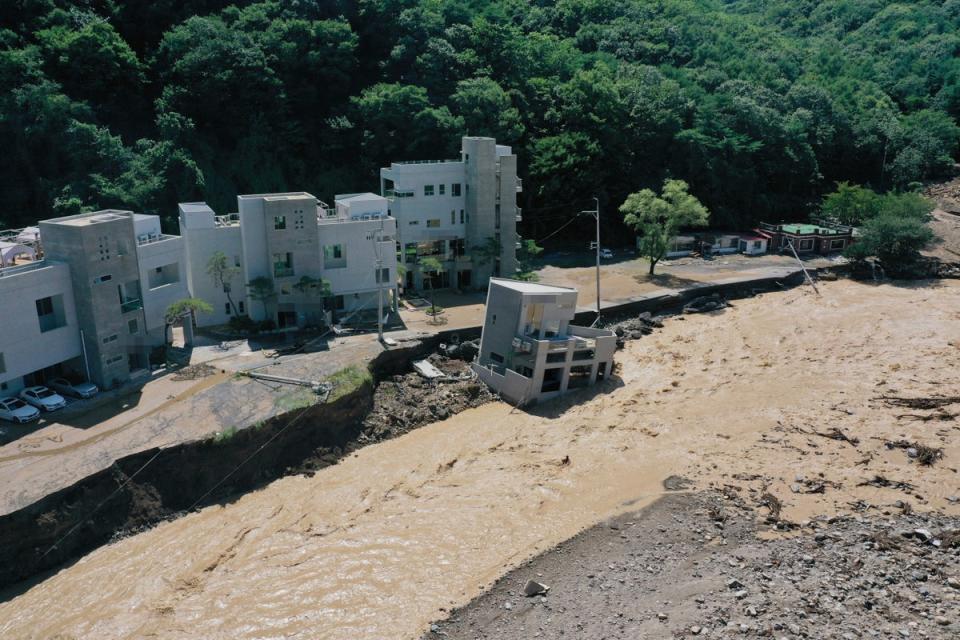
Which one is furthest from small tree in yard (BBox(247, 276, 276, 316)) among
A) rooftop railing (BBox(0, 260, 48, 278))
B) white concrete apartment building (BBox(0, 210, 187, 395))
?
rooftop railing (BBox(0, 260, 48, 278))

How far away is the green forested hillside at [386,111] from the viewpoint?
4788 centimetres

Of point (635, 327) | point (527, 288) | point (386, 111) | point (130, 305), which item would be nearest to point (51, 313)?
point (130, 305)

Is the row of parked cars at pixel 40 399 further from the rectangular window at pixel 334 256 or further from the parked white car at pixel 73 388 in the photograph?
the rectangular window at pixel 334 256

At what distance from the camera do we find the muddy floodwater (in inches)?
877

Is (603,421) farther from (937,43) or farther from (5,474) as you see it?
(937,43)

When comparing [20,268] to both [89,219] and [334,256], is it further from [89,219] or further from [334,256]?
[334,256]

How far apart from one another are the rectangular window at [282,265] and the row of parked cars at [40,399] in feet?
34.8

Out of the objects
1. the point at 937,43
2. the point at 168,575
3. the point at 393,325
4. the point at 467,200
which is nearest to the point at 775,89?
the point at 937,43

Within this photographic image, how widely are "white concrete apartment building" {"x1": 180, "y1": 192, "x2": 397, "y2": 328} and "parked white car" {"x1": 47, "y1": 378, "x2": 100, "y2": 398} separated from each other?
27.6 feet

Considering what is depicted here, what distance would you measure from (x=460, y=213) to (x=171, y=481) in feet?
87.3

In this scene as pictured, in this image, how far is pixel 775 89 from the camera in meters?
79.4

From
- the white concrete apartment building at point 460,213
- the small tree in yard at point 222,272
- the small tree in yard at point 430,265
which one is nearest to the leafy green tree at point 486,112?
the white concrete apartment building at point 460,213

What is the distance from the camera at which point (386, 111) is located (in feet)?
183

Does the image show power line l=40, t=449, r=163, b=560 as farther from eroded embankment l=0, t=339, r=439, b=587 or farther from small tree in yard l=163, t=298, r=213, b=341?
small tree in yard l=163, t=298, r=213, b=341
